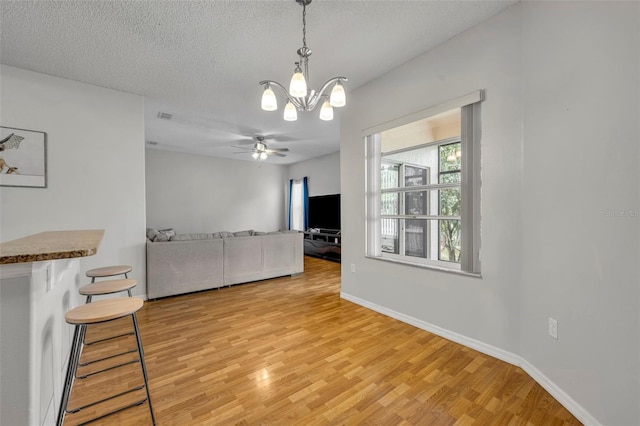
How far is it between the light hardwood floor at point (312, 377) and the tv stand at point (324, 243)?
129 inches

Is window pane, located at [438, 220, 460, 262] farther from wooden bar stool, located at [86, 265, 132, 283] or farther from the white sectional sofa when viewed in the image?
wooden bar stool, located at [86, 265, 132, 283]

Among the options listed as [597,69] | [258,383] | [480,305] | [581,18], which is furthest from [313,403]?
[581,18]

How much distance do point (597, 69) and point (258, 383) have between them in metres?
2.79

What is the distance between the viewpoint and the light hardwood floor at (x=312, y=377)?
151 cm

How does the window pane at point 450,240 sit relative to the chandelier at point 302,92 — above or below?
below

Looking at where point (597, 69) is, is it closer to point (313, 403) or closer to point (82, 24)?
point (313, 403)

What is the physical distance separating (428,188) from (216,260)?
→ 3.13m

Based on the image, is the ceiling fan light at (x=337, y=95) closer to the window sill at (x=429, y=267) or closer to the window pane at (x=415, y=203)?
the window pane at (x=415, y=203)

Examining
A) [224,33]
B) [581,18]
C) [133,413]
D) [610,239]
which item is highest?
[224,33]

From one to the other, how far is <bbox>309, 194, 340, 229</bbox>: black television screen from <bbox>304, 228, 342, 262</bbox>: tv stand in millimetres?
153

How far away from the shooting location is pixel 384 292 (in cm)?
300

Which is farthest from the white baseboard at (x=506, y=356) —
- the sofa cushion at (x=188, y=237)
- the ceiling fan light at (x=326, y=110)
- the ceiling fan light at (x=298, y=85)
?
the sofa cushion at (x=188, y=237)

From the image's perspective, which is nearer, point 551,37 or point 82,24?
point 551,37

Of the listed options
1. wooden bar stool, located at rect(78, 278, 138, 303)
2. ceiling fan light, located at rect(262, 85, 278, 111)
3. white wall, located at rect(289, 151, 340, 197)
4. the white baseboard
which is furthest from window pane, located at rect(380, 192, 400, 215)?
white wall, located at rect(289, 151, 340, 197)
